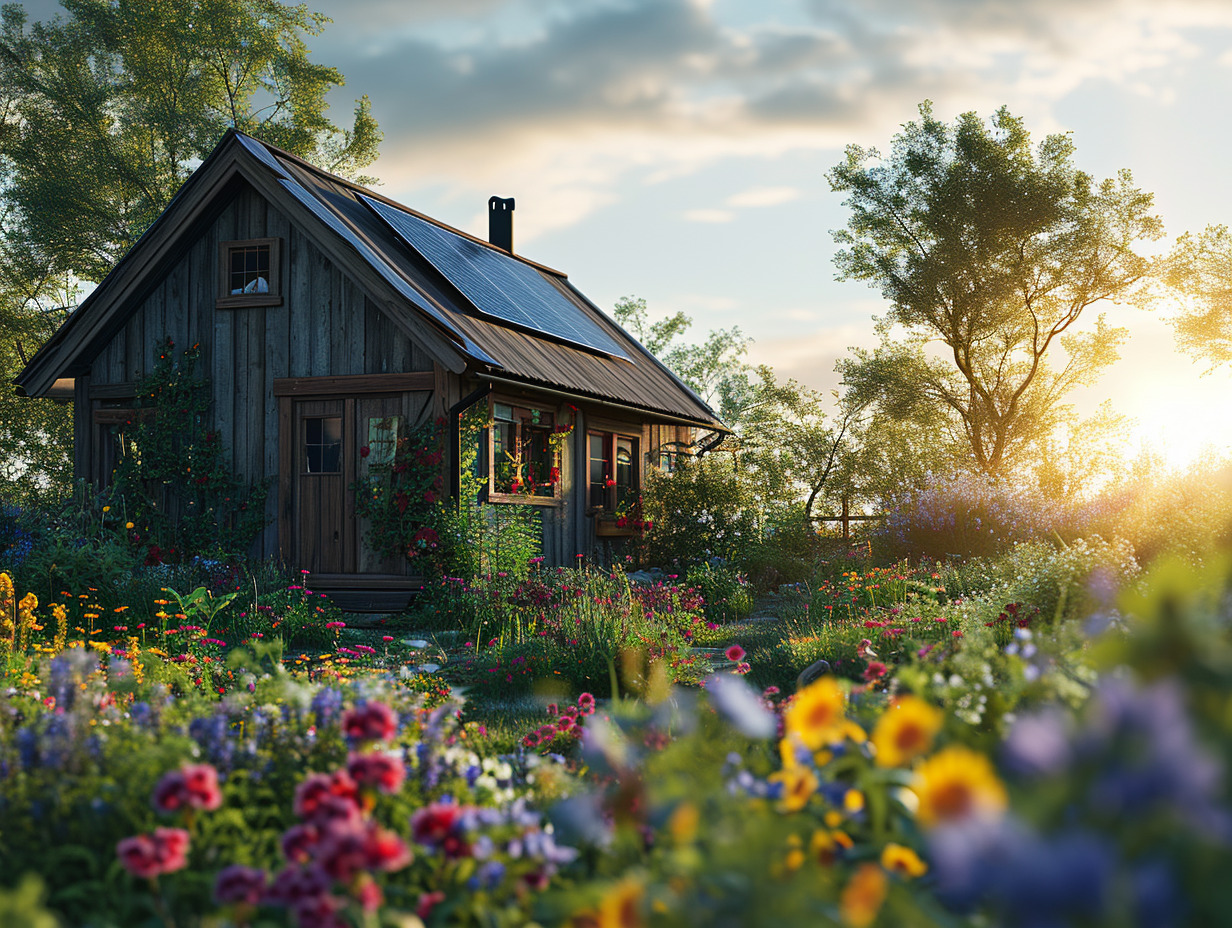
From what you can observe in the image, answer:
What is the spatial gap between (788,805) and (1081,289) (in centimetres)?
2637

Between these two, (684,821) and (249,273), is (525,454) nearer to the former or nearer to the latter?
(249,273)

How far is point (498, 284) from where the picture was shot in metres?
14.4

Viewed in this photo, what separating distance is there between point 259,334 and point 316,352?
92 centimetres

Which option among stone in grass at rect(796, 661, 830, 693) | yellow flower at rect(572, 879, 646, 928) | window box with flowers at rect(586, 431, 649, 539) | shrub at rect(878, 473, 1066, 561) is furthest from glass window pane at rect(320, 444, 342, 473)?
yellow flower at rect(572, 879, 646, 928)

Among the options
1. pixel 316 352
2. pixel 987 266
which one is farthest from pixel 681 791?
pixel 987 266

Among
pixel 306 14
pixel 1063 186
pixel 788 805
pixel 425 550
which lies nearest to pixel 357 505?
pixel 425 550

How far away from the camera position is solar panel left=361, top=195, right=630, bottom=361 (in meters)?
13.0

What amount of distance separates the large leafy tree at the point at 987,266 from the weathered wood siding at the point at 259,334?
17910 mm

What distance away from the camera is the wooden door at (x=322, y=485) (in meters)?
11.4

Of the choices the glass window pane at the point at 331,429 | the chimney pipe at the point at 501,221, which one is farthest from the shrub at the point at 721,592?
the chimney pipe at the point at 501,221

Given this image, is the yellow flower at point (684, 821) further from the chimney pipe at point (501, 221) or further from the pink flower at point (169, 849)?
the chimney pipe at point (501, 221)

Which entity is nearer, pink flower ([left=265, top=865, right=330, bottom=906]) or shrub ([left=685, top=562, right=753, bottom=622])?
pink flower ([left=265, top=865, right=330, bottom=906])

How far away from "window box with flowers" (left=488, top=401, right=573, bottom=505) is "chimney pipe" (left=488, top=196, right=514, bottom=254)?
19.4 ft

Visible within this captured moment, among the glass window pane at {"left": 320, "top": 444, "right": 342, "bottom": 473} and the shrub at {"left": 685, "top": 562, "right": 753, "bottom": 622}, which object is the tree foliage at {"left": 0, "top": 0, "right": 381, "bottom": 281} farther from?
the shrub at {"left": 685, "top": 562, "right": 753, "bottom": 622}
